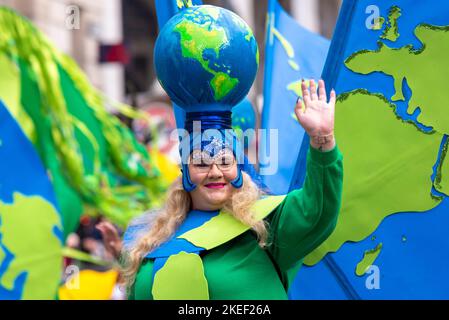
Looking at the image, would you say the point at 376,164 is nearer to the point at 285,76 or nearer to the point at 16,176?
the point at 285,76

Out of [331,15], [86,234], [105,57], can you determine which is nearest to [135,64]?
[331,15]

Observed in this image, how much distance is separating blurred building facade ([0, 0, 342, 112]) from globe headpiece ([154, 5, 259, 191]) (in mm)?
1772

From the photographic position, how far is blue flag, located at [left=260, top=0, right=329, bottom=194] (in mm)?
3443

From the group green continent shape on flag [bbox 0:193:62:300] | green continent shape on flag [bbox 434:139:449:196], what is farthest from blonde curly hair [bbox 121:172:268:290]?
green continent shape on flag [bbox 0:193:62:300]

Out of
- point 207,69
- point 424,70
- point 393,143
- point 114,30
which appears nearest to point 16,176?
point 207,69

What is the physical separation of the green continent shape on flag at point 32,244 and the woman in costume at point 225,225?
153 cm

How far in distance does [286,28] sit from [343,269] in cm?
155

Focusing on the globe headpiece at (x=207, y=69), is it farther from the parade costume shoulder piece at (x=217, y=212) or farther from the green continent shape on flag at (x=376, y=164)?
the green continent shape on flag at (x=376, y=164)

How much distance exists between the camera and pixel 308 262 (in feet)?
9.58

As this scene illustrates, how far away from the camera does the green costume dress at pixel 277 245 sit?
2188 millimetres

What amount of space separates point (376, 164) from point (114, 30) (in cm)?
1372

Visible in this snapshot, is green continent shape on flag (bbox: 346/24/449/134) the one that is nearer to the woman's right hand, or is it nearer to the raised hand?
the raised hand

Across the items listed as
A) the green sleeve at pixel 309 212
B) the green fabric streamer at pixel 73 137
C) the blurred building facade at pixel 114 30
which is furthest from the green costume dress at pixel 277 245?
the green fabric streamer at pixel 73 137

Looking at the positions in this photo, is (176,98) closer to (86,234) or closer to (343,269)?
(343,269)
